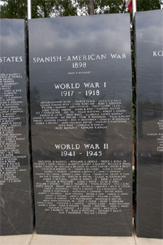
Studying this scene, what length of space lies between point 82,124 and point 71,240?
6.04 ft

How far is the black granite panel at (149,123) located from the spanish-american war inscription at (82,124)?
0.17m

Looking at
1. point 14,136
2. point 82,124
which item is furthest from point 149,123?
point 14,136

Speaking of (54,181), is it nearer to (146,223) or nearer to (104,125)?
(104,125)

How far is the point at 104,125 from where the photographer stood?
291 cm

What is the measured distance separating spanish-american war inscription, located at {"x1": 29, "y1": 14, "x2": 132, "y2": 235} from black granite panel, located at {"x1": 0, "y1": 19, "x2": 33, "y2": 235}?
0.52ft

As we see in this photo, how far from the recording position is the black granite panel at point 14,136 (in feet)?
9.57

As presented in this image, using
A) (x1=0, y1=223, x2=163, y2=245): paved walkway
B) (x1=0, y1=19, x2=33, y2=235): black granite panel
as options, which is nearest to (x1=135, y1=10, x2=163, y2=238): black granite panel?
(x1=0, y1=223, x2=163, y2=245): paved walkway

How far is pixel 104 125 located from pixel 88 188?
3.48 feet

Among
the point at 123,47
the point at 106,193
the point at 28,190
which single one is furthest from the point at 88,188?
the point at 123,47

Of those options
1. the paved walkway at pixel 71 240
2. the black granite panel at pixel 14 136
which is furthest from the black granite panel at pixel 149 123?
the black granite panel at pixel 14 136

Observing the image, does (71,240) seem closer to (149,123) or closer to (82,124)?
(82,124)

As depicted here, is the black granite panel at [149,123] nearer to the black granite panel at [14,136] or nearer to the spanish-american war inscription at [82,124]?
the spanish-american war inscription at [82,124]

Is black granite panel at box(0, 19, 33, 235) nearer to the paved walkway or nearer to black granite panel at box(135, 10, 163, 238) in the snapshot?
the paved walkway

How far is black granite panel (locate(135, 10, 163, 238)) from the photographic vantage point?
277 cm
